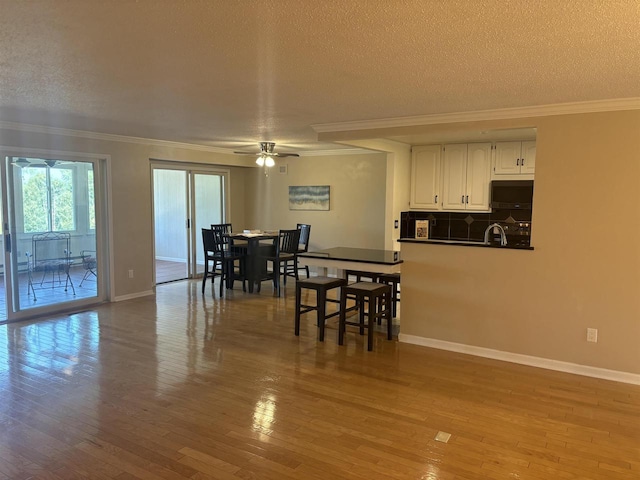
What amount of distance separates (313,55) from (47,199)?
15.0ft

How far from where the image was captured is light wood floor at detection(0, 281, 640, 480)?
8.41 ft

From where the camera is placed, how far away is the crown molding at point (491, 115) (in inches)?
145

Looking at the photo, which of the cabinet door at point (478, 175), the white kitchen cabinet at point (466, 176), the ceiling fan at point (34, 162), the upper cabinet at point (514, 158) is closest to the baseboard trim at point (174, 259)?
the ceiling fan at point (34, 162)

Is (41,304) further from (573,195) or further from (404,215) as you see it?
(573,195)

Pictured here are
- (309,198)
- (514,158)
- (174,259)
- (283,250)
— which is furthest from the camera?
(174,259)

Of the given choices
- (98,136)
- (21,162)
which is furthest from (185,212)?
(21,162)

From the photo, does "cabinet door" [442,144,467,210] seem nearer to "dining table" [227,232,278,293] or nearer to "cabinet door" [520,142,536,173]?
"cabinet door" [520,142,536,173]

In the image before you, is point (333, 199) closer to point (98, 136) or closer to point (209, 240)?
point (209, 240)

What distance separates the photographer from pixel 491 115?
4.21m

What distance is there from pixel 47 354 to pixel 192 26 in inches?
138

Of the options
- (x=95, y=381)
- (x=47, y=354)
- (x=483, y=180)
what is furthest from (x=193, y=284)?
(x=483, y=180)

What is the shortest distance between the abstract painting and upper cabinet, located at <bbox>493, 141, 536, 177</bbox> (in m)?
3.10

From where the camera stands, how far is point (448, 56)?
2.67 m

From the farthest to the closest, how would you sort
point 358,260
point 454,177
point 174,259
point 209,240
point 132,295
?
point 174,259 < point 209,240 < point 132,295 < point 454,177 < point 358,260
